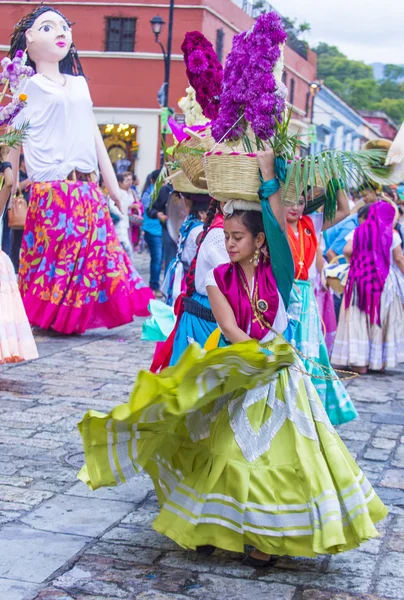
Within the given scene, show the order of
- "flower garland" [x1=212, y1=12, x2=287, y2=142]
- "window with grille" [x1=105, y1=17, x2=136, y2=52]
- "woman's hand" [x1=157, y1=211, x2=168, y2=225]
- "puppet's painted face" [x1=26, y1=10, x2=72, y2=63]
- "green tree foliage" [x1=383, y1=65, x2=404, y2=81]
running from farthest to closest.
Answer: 1. "green tree foliage" [x1=383, y1=65, x2=404, y2=81]
2. "window with grille" [x1=105, y1=17, x2=136, y2=52]
3. "woman's hand" [x1=157, y1=211, x2=168, y2=225]
4. "puppet's painted face" [x1=26, y1=10, x2=72, y2=63]
5. "flower garland" [x1=212, y1=12, x2=287, y2=142]

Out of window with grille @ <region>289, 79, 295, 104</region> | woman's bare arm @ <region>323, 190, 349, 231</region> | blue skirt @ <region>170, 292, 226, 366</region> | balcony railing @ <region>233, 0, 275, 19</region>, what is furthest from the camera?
window with grille @ <region>289, 79, 295, 104</region>

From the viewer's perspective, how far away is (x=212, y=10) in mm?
32969

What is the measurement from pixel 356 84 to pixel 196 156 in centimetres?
10460

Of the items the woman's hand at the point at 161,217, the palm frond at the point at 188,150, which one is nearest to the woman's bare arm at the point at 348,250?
the woman's hand at the point at 161,217

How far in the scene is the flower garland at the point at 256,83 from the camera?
3.90 metres

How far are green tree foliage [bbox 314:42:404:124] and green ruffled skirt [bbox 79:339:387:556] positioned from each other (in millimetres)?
97033

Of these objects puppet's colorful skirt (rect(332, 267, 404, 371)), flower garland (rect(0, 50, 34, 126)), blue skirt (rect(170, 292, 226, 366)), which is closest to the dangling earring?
blue skirt (rect(170, 292, 226, 366))

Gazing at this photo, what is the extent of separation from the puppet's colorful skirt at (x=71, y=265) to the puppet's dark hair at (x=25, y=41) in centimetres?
117

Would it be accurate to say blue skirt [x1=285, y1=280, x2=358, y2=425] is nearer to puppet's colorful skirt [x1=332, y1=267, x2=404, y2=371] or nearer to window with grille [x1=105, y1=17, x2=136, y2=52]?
puppet's colorful skirt [x1=332, y1=267, x2=404, y2=371]

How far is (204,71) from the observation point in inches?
197

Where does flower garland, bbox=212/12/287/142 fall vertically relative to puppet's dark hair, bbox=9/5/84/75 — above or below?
below

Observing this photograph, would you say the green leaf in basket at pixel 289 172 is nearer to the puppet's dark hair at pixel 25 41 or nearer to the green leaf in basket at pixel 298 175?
the green leaf in basket at pixel 298 175

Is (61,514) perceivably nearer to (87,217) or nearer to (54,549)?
(54,549)

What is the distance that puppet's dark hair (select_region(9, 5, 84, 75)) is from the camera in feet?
29.8
